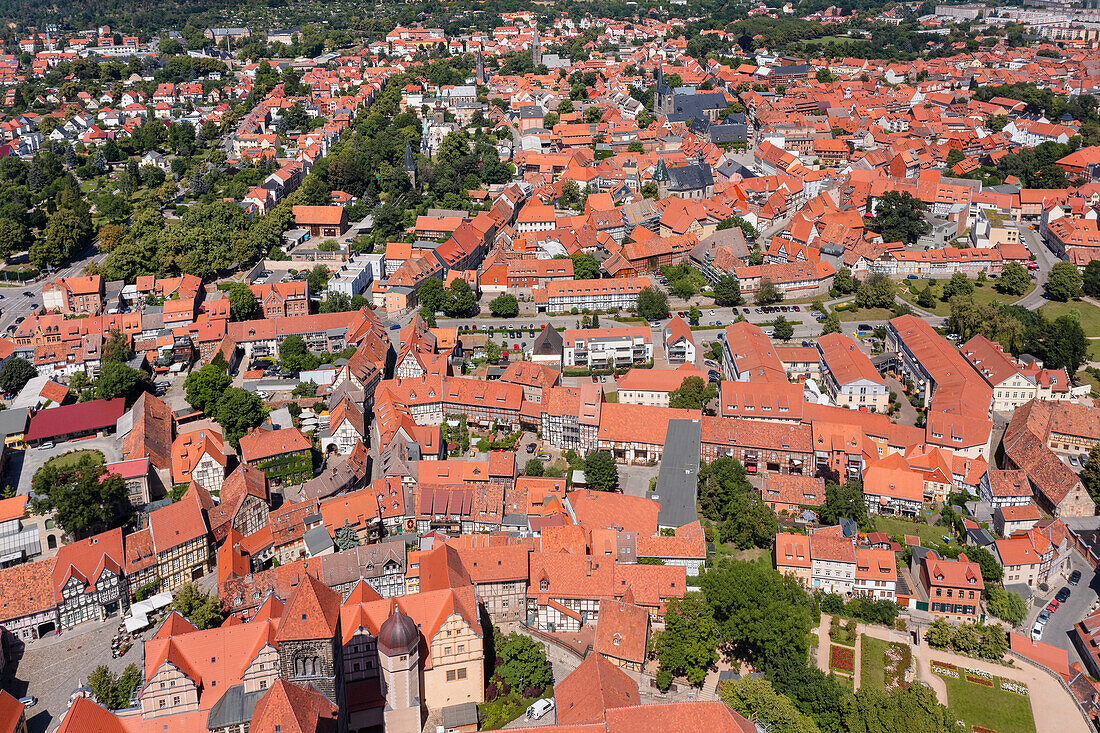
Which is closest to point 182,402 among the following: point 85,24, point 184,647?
point 184,647

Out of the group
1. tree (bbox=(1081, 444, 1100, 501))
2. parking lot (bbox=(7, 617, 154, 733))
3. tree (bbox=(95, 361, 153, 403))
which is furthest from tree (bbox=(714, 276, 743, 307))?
parking lot (bbox=(7, 617, 154, 733))

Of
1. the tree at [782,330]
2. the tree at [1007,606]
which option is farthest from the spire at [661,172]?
the tree at [1007,606]

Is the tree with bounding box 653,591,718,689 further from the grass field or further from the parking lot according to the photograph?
the parking lot

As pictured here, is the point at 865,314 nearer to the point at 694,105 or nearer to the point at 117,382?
the point at 117,382

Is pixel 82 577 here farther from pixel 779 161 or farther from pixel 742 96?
pixel 742 96

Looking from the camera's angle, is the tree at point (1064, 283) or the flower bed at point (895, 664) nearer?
the flower bed at point (895, 664)

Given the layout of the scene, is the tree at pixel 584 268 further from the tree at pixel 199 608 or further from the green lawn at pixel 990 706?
the green lawn at pixel 990 706
